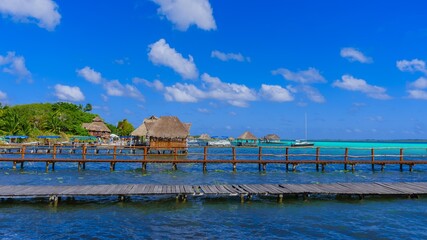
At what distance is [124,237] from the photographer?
29.0 ft

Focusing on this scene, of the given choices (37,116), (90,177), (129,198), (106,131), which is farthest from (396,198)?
(106,131)

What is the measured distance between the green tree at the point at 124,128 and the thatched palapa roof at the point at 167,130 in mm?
63742

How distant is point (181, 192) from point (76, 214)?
355 cm

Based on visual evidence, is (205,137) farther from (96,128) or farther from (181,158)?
(181,158)

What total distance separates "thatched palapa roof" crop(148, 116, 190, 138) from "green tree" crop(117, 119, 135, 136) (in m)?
63.7

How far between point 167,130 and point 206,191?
29713mm

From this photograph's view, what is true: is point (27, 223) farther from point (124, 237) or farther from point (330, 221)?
point (330, 221)

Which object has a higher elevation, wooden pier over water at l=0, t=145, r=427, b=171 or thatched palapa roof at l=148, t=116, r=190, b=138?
thatched palapa roof at l=148, t=116, r=190, b=138

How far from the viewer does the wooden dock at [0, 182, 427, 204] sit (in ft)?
40.1

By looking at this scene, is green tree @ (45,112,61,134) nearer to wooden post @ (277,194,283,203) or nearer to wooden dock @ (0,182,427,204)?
wooden dock @ (0,182,427,204)

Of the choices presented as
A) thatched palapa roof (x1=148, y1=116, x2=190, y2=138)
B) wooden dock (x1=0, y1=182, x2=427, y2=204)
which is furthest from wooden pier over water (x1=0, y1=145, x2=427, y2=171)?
wooden dock (x1=0, y1=182, x2=427, y2=204)

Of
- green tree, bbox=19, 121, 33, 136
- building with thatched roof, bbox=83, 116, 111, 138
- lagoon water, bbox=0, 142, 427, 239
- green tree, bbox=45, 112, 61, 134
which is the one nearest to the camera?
lagoon water, bbox=0, 142, 427, 239

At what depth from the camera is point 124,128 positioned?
10775 centimetres

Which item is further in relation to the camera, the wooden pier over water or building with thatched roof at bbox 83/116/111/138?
building with thatched roof at bbox 83/116/111/138
